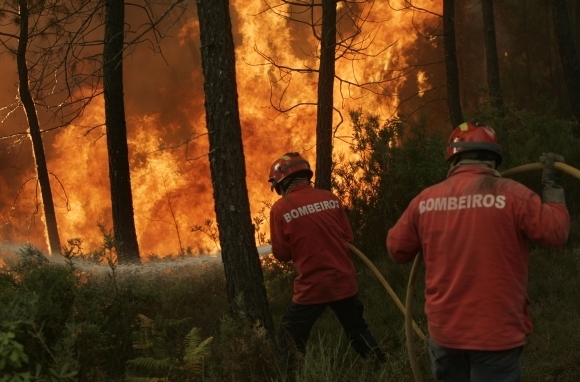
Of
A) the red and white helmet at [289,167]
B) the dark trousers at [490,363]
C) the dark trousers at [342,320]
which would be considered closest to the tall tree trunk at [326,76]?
the red and white helmet at [289,167]

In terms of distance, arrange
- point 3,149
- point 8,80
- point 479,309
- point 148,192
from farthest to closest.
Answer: point 8,80 → point 3,149 → point 148,192 → point 479,309

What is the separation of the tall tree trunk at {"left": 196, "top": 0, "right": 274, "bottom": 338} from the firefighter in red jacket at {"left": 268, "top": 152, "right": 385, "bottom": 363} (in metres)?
0.32

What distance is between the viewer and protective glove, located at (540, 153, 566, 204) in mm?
3891

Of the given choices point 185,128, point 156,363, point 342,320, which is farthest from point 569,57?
point 156,363

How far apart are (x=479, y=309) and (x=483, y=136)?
3.12 ft

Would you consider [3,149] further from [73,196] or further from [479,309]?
[479,309]

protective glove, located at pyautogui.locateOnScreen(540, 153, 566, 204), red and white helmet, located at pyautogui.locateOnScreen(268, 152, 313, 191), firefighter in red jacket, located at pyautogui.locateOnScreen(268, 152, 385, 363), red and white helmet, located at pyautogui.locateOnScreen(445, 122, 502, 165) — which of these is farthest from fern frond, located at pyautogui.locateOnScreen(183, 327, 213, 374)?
protective glove, located at pyautogui.locateOnScreen(540, 153, 566, 204)

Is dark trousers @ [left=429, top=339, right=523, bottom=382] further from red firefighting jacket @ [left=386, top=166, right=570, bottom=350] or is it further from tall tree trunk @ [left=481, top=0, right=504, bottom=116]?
tall tree trunk @ [left=481, top=0, right=504, bottom=116]

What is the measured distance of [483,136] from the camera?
4035 mm

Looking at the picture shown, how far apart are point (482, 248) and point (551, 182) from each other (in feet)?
1.93

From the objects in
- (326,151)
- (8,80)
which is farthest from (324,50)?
(8,80)

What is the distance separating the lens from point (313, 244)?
6004mm

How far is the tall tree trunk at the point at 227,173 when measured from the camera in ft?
20.6

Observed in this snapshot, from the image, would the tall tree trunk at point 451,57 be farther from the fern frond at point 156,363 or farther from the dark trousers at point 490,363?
the dark trousers at point 490,363
